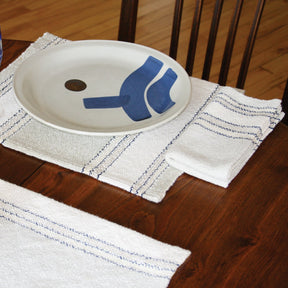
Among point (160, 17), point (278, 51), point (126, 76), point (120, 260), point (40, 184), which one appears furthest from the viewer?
point (160, 17)

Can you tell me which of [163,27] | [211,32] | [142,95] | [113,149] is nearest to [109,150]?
[113,149]

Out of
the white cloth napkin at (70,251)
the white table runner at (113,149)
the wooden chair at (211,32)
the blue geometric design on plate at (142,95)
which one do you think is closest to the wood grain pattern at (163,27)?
the wooden chair at (211,32)

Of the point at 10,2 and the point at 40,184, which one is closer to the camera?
the point at 40,184

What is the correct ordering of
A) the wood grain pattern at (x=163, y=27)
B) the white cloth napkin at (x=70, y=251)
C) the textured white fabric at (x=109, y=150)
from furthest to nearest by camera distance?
the wood grain pattern at (x=163, y=27)
the textured white fabric at (x=109, y=150)
the white cloth napkin at (x=70, y=251)

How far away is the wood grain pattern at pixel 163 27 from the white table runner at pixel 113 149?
1.33 metres

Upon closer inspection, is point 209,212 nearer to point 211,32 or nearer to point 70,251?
point 70,251

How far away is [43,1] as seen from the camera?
2.61 metres

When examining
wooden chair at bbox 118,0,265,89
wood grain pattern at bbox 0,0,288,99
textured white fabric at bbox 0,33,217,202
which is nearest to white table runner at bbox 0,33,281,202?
textured white fabric at bbox 0,33,217,202

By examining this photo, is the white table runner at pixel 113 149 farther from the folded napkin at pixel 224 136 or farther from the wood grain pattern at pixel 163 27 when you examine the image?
the wood grain pattern at pixel 163 27

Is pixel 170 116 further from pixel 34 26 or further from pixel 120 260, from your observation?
pixel 34 26

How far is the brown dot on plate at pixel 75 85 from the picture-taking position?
874mm

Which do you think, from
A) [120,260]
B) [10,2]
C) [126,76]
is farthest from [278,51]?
[120,260]

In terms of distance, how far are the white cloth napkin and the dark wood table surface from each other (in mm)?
21

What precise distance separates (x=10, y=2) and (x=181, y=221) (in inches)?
86.7
